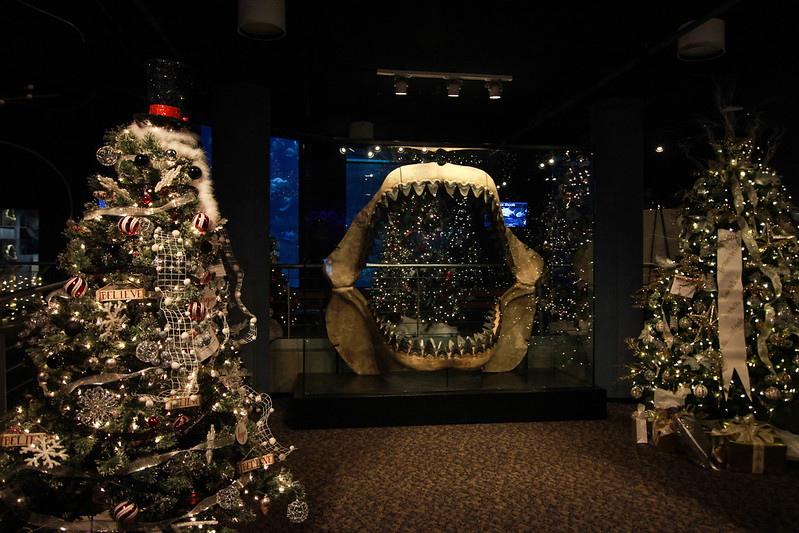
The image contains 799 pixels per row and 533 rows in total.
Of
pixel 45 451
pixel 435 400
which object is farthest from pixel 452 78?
pixel 45 451

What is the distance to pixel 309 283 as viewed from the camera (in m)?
4.39

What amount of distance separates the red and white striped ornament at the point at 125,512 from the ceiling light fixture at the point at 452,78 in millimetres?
3189

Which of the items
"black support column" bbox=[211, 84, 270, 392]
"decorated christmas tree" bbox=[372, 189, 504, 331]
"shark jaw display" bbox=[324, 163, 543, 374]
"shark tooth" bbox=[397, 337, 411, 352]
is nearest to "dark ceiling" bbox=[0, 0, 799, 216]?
"black support column" bbox=[211, 84, 270, 392]

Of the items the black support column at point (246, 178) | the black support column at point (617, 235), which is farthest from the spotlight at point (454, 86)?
the black support column at point (246, 178)

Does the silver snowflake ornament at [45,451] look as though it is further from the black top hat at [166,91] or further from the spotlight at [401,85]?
the spotlight at [401,85]

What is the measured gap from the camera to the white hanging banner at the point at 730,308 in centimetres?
343

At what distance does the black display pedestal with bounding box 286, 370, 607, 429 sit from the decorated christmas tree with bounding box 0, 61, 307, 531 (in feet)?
5.30

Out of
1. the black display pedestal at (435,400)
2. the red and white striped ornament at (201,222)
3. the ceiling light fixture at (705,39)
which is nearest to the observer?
the red and white striped ornament at (201,222)

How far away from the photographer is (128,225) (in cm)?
217

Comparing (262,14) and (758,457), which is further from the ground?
(262,14)

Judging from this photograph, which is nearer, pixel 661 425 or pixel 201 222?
pixel 201 222

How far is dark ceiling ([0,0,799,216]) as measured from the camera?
10.9 ft

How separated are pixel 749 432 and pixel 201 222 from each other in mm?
3181

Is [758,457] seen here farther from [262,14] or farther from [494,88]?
[262,14]
